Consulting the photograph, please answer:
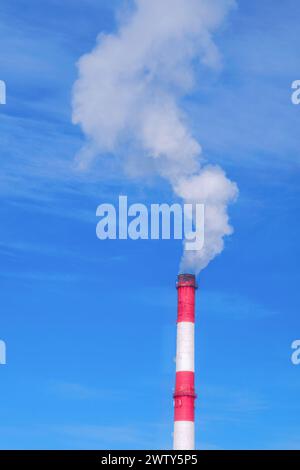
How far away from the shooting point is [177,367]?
132 ft

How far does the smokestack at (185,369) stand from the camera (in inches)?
1527

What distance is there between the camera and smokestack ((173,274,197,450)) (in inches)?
1527

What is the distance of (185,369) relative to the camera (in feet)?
131
